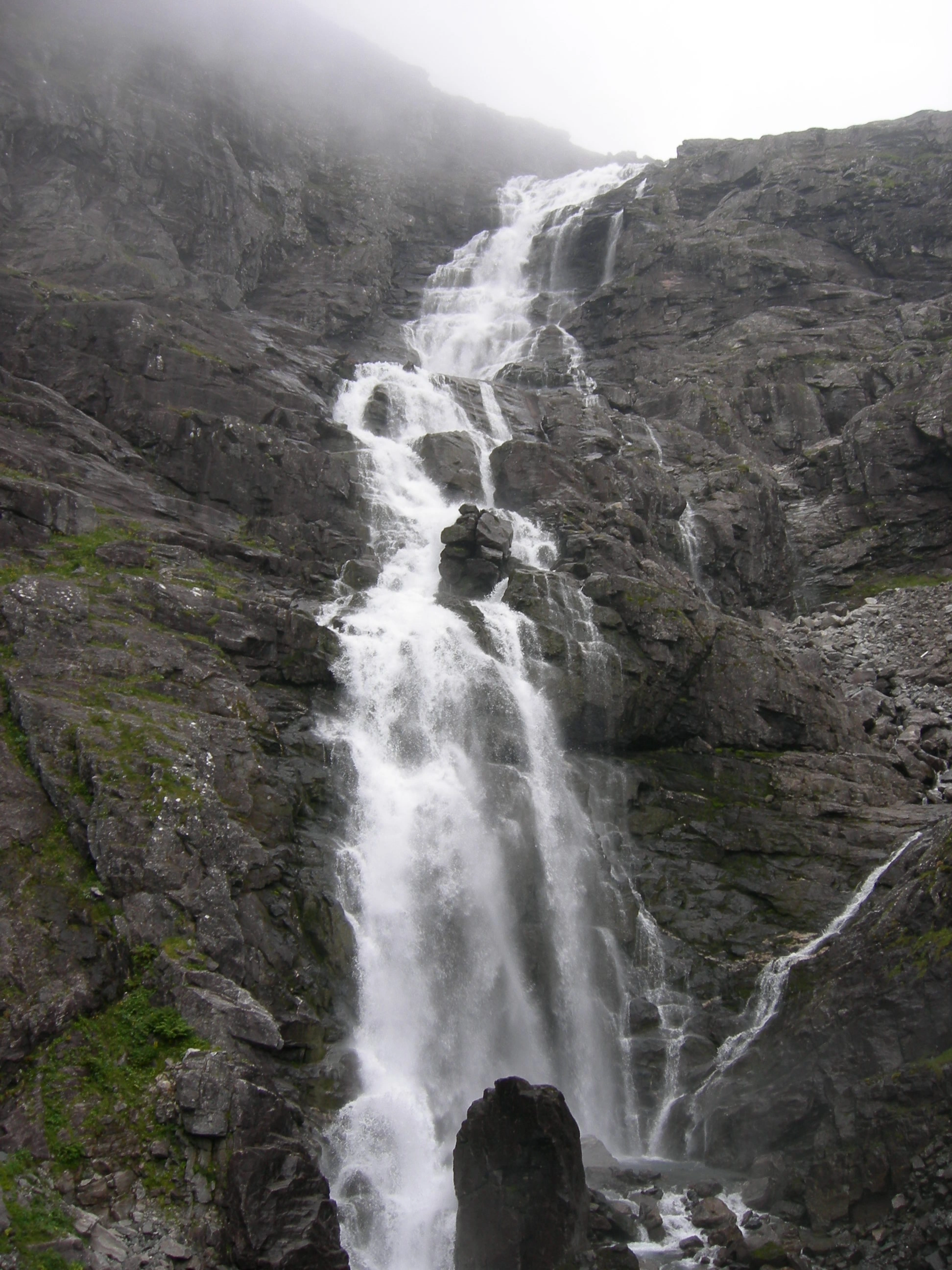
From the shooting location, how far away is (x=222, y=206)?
54.8m

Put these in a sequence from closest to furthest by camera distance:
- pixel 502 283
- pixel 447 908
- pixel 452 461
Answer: pixel 447 908
pixel 452 461
pixel 502 283

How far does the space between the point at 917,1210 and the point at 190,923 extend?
12740 mm

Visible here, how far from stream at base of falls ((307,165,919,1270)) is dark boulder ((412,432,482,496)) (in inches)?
229

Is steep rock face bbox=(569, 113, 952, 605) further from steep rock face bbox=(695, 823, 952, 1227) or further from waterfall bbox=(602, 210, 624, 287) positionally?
steep rock face bbox=(695, 823, 952, 1227)

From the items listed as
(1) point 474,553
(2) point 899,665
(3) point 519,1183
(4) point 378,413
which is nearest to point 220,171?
(4) point 378,413

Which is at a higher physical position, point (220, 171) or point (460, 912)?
point (220, 171)

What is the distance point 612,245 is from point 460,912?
54.9 meters

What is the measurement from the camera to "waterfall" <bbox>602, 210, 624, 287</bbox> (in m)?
60.8

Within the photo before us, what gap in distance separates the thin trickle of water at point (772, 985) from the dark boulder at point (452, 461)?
69.3 feet

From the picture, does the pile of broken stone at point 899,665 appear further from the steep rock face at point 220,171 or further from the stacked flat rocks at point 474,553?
the steep rock face at point 220,171

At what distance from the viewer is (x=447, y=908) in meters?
20.2

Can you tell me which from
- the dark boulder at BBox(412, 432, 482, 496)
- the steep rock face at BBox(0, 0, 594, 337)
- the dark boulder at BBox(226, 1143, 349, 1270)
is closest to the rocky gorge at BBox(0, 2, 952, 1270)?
the dark boulder at BBox(226, 1143, 349, 1270)

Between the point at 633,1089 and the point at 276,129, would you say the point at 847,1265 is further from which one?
the point at 276,129

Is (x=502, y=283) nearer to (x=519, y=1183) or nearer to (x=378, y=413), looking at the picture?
(x=378, y=413)
